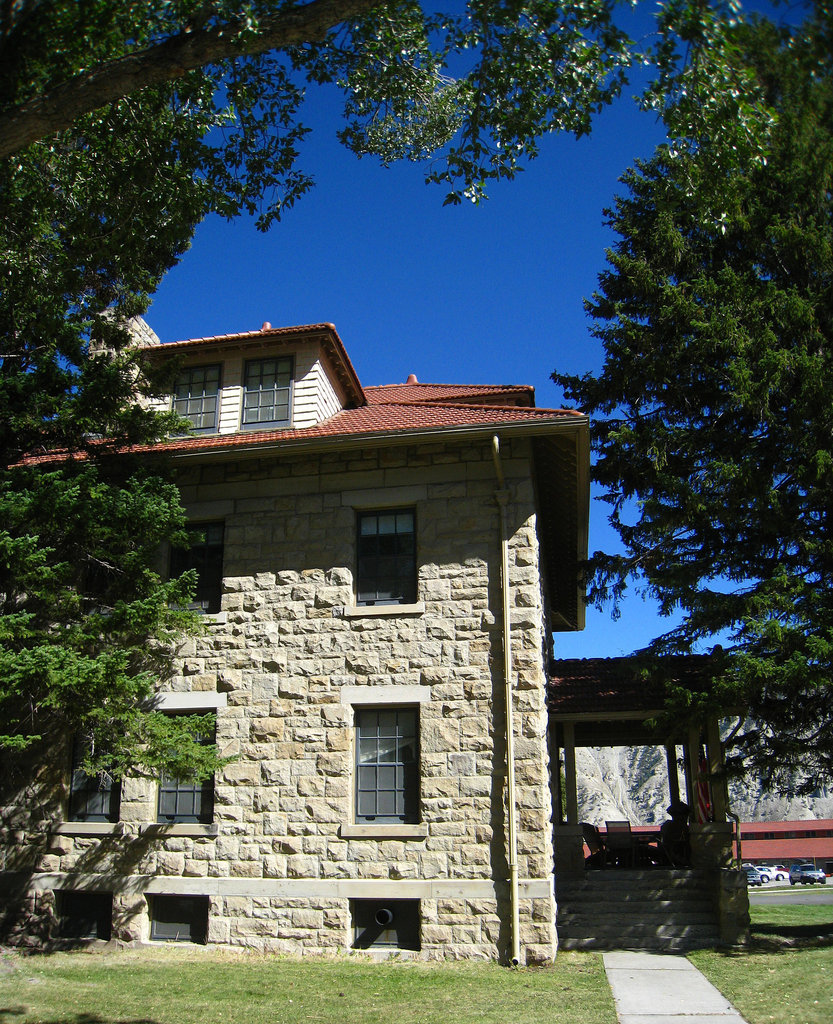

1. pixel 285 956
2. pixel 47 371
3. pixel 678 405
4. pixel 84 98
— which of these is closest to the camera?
pixel 84 98

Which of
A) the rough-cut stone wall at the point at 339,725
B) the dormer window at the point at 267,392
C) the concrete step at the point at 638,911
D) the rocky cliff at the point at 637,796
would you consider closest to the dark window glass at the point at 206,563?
the rough-cut stone wall at the point at 339,725

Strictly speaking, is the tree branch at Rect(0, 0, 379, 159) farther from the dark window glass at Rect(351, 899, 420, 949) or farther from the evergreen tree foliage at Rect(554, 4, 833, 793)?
the dark window glass at Rect(351, 899, 420, 949)

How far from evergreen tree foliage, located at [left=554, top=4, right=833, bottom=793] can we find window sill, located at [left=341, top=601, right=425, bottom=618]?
439cm

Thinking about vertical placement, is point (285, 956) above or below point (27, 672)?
below

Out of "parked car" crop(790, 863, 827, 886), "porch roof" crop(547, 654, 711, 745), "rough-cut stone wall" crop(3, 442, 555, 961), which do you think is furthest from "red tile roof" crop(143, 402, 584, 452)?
"parked car" crop(790, 863, 827, 886)

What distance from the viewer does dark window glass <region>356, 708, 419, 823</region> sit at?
1066 centimetres

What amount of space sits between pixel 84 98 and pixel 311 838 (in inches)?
334

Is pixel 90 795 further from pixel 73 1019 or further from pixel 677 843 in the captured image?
pixel 677 843

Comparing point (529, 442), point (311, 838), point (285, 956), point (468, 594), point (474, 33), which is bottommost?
point (285, 956)

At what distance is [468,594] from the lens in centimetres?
1116

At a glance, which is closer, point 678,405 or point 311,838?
point 311,838

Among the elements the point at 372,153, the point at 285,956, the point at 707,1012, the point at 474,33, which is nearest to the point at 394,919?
the point at 285,956

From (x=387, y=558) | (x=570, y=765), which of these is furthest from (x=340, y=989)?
(x=570, y=765)

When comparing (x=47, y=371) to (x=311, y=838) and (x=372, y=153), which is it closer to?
(x=372, y=153)
